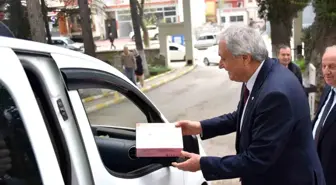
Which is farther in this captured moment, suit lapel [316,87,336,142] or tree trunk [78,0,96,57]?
tree trunk [78,0,96,57]

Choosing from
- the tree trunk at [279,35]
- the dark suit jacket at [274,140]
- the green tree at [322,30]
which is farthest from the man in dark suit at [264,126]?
the tree trunk at [279,35]

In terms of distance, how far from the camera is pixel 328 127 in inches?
108

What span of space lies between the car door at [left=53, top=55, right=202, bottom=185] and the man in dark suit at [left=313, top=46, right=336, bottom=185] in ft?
2.90

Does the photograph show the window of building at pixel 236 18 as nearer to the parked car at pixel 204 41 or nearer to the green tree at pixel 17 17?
the parked car at pixel 204 41

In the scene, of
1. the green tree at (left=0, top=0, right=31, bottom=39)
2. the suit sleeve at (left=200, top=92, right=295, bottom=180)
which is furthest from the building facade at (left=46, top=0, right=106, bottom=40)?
the suit sleeve at (left=200, top=92, right=295, bottom=180)

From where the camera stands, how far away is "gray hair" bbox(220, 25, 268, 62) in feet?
6.26

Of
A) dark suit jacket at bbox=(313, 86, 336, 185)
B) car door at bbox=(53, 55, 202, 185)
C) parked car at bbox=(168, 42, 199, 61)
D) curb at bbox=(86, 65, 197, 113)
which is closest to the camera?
car door at bbox=(53, 55, 202, 185)

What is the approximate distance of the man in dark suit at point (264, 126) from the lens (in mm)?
1892

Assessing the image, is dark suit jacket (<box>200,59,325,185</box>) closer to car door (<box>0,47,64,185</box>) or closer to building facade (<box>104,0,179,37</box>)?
car door (<box>0,47,64,185</box>)

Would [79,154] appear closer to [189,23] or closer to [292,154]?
[292,154]

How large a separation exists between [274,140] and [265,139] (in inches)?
1.6

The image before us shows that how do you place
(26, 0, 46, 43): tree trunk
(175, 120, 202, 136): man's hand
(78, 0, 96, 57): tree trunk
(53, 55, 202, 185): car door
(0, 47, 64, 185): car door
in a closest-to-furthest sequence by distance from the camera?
(0, 47, 64, 185): car door, (53, 55, 202, 185): car door, (175, 120, 202, 136): man's hand, (26, 0, 46, 43): tree trunk, (78, 0, 96, 57): tree trunk

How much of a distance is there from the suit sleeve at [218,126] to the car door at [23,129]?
1.35 m

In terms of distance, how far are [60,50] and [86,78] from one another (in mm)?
173
